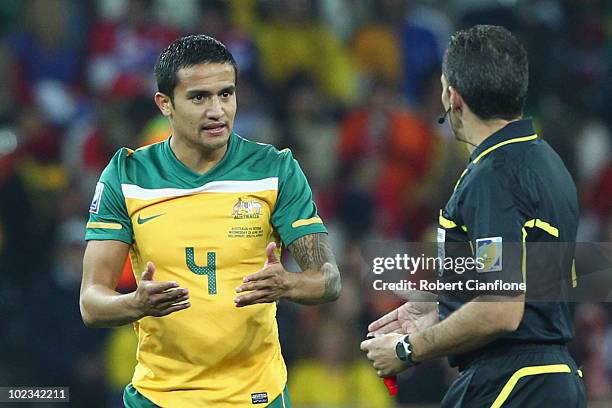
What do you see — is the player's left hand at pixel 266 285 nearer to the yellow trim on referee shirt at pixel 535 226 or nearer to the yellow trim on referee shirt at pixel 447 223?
the yellow trim on referee shirt at pixel 447 223

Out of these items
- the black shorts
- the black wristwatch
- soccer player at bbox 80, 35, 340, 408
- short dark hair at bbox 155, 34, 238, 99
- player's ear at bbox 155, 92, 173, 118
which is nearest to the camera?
the black shorts

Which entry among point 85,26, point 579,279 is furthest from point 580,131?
point 579,279

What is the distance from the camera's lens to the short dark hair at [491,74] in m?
4.11

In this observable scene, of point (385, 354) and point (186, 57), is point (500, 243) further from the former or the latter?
point (186, 57)

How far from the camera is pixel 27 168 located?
937 centimetres

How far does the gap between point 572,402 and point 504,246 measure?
0.62 m

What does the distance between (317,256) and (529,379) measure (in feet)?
2.93

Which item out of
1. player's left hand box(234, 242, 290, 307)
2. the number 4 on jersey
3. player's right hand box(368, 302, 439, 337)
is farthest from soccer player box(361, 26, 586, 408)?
the number 4 on jersey

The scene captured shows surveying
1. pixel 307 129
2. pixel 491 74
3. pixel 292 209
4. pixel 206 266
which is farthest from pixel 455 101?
pixel 307 129

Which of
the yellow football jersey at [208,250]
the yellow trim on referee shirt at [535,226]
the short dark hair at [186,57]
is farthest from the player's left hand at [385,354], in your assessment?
the short dark hair at [186,57]

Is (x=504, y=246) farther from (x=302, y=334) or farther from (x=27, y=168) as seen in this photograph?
(x=27, y=168)

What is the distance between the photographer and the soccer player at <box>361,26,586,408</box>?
395cm

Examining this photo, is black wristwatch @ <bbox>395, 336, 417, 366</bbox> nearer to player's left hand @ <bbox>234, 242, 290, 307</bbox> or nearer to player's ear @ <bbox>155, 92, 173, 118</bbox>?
player's left hand @ <bbox>234, 242, 290, 307</bbox>

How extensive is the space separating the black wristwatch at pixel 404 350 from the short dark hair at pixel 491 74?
2.72 ft
